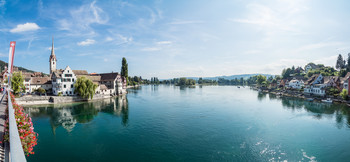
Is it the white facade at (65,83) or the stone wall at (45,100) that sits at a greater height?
the white facade at (65,83)

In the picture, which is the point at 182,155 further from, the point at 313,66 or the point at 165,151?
the point at 313,66

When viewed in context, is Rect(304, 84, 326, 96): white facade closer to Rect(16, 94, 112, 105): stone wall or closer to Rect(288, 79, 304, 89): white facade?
Rect(288, 79, 304, 89): white facade

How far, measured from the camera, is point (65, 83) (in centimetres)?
4794

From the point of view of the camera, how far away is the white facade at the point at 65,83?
1869 inches

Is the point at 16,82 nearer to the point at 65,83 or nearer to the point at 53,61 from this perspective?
the point at 65,83

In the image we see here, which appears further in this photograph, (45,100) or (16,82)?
(16,82)

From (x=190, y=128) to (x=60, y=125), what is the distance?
65.9ft

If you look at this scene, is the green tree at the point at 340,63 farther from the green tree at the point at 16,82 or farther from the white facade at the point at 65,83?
the green tree at the point at 16,82

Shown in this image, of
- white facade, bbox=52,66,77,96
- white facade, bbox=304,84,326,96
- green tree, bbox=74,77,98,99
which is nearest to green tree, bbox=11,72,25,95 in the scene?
white facade, bbox=52,66,77,96

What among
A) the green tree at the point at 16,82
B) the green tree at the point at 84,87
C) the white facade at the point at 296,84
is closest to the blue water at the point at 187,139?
Answer: the green tree at the point at 84,87

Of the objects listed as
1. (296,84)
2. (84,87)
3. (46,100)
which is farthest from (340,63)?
(46,100)

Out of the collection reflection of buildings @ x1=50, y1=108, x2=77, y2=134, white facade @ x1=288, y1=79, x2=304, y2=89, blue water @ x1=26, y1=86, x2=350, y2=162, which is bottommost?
blue water @ x1=26, y1=86, x2=350, y2=162

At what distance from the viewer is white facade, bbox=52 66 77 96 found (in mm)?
47469

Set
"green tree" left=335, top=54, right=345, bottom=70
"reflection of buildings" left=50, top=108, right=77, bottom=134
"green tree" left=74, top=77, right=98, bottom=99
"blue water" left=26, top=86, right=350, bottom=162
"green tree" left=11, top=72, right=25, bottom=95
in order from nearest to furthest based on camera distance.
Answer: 1. "blue water" left=26, top=86, right=350, bottom=162
2. "reflection of buildings" left=50, top=108, right=77, bottom=134
3. "green tree" left=11, top=72, right=25, bottom=95
4. "green tree" left=74, top=77, right=98, bottom=99
5. "green tree" left=335, top=54, right=345, bottom=70
